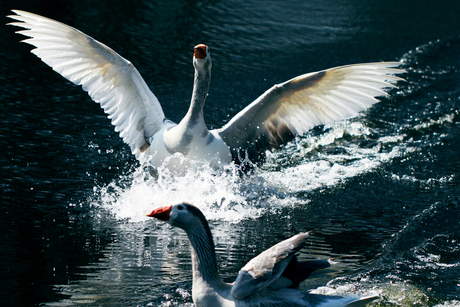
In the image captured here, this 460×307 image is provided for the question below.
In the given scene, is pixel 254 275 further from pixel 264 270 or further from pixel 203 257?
pixel 203 257

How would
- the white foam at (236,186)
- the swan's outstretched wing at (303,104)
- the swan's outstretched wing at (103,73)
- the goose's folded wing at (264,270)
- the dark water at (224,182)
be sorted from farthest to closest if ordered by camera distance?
the swan's outstretched wing at (103,73), the white foam at (236,186), the swan's outstretched wing at (303,104), the dark water at (224,182), the goose's folded wing at (264,270)

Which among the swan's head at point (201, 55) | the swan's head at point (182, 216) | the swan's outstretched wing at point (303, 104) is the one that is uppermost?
the swan's head at point (201, 55)

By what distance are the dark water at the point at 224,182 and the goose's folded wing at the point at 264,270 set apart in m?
0.75

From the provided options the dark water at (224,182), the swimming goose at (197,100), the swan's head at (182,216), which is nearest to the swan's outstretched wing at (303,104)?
the swimming goose at (197,100)

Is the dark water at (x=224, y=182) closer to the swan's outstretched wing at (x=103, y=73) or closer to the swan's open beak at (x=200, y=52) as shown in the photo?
the swan's outstretched wing at (x=103, y=73)

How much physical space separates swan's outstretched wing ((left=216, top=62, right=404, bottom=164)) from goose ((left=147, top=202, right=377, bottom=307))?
2.57 meters

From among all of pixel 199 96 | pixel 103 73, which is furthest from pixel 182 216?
pixel 103 73

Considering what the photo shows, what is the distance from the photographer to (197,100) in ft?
21.4

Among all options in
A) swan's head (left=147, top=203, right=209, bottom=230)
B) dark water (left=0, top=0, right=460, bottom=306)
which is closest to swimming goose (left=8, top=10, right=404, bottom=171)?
dark water (left=0, top=0, right=460, bottom=306)

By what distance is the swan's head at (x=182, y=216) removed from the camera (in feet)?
13.4

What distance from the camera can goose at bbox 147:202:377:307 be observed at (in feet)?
12.4

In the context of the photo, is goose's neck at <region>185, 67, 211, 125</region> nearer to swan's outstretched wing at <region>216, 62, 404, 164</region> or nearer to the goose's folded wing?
swan's outstretched wing at <region>216, 62, 404, 164</region>

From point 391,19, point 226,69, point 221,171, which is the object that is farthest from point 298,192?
point 391,19

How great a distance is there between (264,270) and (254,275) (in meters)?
0.07
